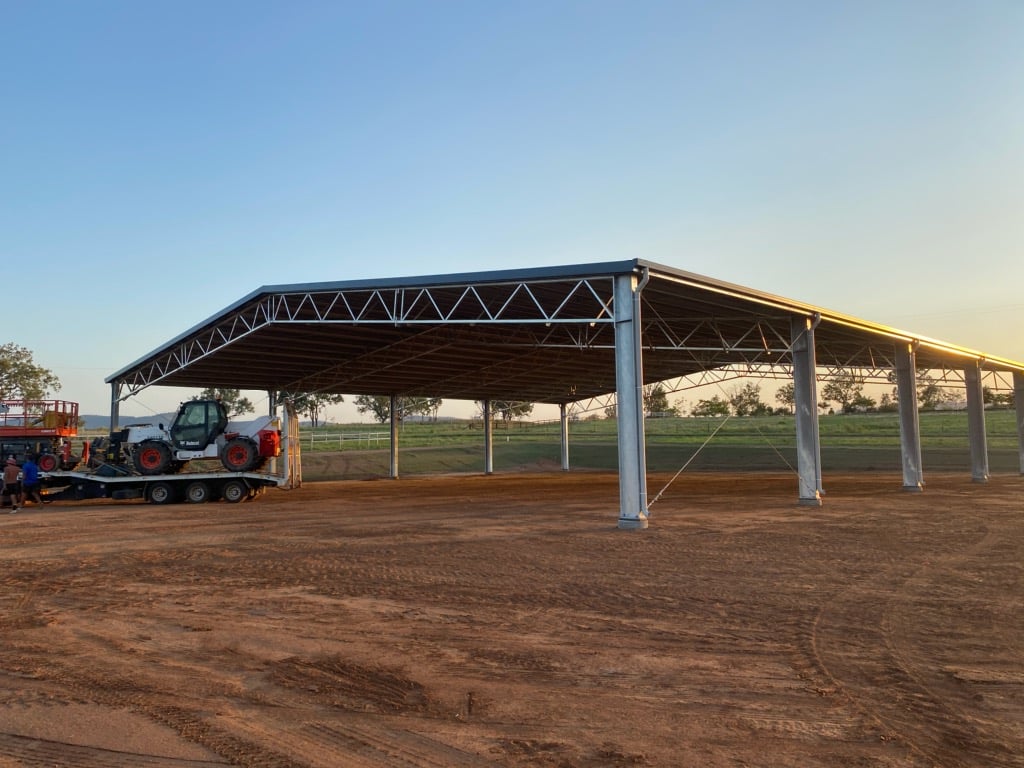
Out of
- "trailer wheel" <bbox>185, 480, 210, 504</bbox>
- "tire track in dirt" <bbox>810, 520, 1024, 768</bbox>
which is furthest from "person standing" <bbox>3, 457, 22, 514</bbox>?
"tire track in dirt" <bbox>810, 520, 1024, 768</bbox>

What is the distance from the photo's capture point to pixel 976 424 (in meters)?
30.6

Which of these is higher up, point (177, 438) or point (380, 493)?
point (177, 438)

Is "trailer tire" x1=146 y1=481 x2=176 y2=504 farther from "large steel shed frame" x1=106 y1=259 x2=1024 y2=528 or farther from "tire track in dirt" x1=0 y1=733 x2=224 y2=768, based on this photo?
"tire track in dirt" x1=0 y1=733 x2=224 y2=768

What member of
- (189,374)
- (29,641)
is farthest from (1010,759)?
(189,374)

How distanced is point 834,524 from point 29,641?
48.0ft

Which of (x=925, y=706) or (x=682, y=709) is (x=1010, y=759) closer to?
(x=925, y=706)

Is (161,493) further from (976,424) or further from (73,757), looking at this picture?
(976,424)

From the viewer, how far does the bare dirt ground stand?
4.53m

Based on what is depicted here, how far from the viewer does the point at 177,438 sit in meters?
22.8

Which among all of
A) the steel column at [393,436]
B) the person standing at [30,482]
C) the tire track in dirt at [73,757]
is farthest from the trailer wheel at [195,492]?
the tire track in dirt at [73,757]

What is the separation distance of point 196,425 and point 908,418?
2469cm

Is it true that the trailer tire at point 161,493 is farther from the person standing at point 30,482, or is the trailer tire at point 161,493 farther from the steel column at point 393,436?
the steel column at point 393,436

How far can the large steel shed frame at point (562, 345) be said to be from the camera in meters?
16.7

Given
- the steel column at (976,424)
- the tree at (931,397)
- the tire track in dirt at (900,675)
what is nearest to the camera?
the tire track in dirt at (900,675)
